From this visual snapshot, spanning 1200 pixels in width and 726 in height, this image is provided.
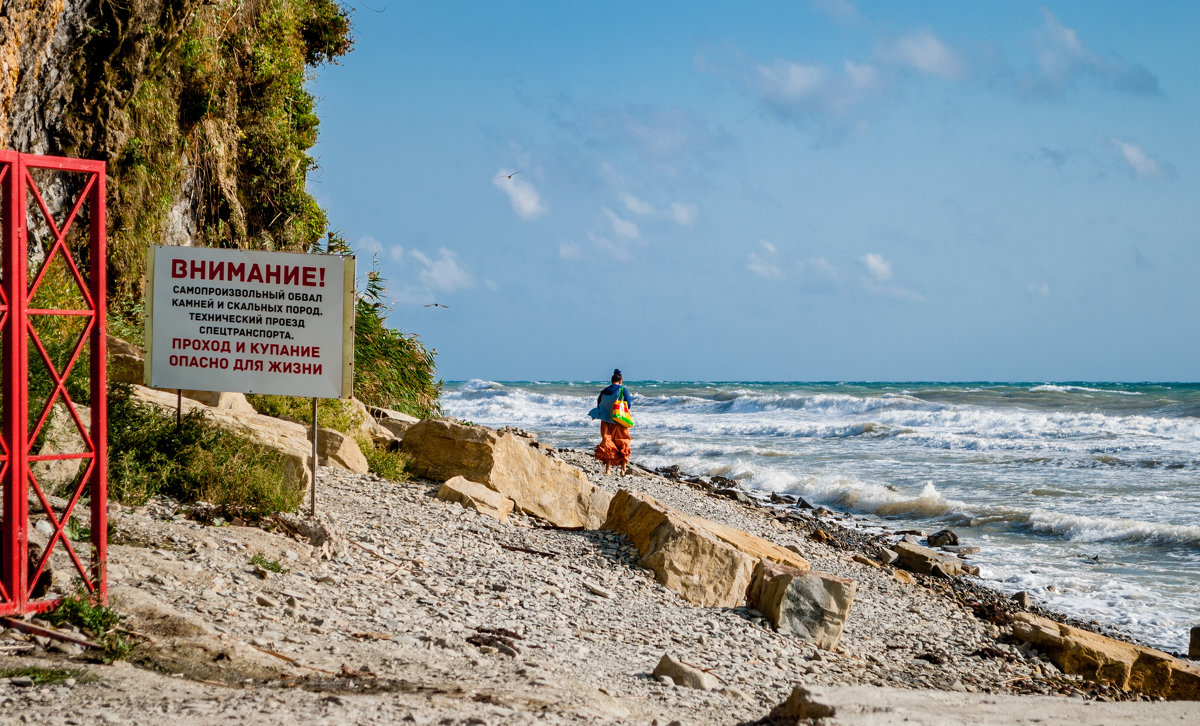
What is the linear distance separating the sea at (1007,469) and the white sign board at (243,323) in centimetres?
838

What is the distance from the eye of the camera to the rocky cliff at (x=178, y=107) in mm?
10758

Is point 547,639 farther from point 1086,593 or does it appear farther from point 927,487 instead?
point 927,487

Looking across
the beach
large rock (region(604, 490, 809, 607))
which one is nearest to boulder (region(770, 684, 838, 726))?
the beach

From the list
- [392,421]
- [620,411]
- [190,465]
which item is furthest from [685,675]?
[620,411]

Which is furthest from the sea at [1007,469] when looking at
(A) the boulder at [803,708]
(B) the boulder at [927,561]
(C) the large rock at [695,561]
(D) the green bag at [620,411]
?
(A) the boulder at [803,708]

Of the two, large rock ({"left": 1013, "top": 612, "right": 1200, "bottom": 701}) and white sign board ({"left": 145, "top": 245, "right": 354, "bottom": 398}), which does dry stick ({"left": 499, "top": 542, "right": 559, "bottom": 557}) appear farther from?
large rock ({"left": 1013, "top": 612, "right": 1200, "bottom": 701})

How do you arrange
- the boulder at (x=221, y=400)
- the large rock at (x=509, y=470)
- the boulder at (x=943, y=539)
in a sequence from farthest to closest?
the boulder at (x=943, y=539) < the large rock at (x=509, y=470) < the boulder at (x=221, y=400)

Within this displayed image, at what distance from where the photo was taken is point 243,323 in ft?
25.8

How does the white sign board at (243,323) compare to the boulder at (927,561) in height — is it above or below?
above

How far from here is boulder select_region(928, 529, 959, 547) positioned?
13.3m

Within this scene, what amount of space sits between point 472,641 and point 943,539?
9.59 meters

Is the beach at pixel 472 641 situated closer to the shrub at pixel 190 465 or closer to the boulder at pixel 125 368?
the shrub at pixel 190 465

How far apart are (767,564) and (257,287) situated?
4.93m

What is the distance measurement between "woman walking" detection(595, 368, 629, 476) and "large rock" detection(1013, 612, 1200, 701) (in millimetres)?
8314
